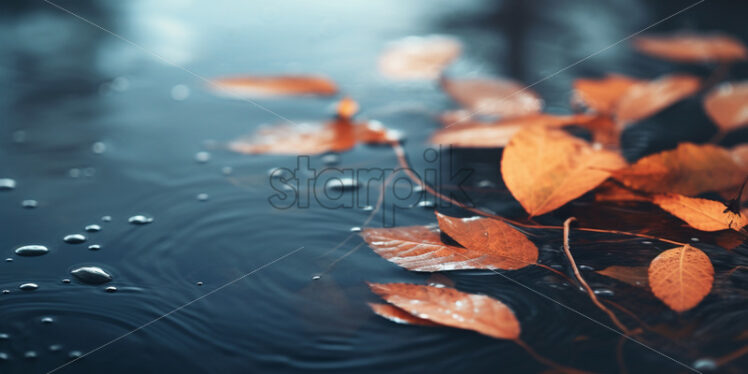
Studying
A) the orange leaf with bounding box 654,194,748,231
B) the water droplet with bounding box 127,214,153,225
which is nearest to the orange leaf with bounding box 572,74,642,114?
the orange leaf with bounding box 654,194,748,231

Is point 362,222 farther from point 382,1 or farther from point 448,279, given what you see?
point 382,1

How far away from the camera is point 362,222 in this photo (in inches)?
20.0

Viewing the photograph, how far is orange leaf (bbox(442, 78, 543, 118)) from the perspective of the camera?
714 mm

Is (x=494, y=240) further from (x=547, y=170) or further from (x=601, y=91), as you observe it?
(x=601, y=91)

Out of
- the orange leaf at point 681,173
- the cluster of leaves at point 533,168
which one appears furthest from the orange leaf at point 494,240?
the orange leaf at point 681,173

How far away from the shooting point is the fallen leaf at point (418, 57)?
828mm

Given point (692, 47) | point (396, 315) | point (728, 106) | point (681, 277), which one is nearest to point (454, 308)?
point (396, 315)

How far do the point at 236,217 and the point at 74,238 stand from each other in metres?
0.12

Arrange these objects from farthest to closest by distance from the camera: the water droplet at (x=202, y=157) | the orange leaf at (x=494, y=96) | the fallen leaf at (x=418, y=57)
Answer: the fallen leaf at (x=418, y=57)
the orange leaf at (x=494, y=96)
the water droplet at (x=202, y=157)

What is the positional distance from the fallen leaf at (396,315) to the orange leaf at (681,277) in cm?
16

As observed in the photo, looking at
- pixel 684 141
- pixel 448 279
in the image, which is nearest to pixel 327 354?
pixel 448 279

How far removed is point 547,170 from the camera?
515 millimetres

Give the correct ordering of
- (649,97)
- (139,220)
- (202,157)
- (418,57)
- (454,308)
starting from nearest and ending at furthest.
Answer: (454,308) < (139,220) < (202,157) < (649,97) < (418,57)

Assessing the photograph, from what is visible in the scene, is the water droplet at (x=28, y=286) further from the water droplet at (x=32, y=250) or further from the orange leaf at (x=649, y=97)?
the orange leaf at (x=649, y=97)
